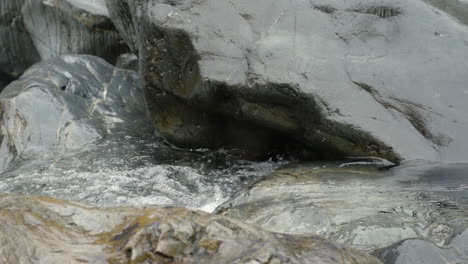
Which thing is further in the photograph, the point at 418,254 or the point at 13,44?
the point at 13,44

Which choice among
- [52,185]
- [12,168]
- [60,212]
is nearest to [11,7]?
[12,168]

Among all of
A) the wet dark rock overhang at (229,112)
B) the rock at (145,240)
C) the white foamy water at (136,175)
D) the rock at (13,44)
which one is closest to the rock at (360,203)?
the wet dark rock overhang at (229,112)

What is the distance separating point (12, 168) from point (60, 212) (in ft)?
10.4

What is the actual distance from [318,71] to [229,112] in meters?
0.86

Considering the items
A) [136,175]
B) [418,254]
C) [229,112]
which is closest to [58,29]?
[136,175]

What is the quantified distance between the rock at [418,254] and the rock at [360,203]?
29 centimetres

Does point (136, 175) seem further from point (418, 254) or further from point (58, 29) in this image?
point (58, 29)

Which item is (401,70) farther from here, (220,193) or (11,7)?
(11,7)

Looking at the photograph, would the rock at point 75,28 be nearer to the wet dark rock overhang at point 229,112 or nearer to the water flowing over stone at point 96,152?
the water flowing over stone at point 96,152

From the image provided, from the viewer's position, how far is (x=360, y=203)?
3604mm

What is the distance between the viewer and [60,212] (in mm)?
2330

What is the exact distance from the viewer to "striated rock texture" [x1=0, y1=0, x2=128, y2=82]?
7707 mm

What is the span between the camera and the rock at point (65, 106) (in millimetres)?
5551

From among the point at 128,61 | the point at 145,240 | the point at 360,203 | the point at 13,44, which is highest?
the point at 145,240
